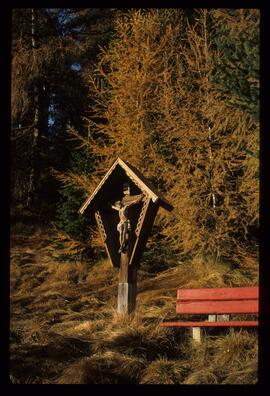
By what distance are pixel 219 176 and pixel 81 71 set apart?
10.8 meters

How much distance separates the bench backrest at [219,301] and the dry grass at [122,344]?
1.26ft

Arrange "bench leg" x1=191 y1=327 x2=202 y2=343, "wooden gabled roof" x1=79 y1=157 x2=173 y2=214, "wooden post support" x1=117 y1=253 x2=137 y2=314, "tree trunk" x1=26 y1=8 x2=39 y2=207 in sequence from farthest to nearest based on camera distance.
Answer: "tree trunk" x1=26 y1=8 x2=39 y2=207 → "wooden post support" x1=117 y1=253 x2=137 y2=314 → "wooden gabled roof" x1=79 y1=157 x2=173 y2=214 → "bench leg" x1=191 y1=327 x2=202 y2=343

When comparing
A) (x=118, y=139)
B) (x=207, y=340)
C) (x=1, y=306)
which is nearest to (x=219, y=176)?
(x=118, y=139)

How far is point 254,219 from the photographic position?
1204 centimetres

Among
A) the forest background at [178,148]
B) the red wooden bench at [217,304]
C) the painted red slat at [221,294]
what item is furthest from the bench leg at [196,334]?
the forest background at [178,148]

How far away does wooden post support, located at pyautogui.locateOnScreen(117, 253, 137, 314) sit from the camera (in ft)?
26.3

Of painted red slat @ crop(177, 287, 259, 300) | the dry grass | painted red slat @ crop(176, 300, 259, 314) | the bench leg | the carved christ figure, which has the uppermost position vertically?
the carved christ figure

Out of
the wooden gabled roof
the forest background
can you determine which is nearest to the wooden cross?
the wooden gabled roof

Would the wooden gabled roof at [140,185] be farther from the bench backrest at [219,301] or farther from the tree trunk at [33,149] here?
the tree trunk at [33,149]

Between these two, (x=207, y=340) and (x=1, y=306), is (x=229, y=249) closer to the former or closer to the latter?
(x=207, y=340)

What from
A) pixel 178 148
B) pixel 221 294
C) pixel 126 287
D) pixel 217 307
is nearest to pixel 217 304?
pixel 217 307

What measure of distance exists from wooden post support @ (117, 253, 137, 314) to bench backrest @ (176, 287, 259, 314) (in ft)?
3.54

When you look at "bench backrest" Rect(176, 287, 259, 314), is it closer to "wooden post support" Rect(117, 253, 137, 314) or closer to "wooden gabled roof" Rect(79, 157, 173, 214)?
"wooden post support" Rect(117, 253, 137, 314)

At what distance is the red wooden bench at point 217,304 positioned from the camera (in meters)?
6.66
